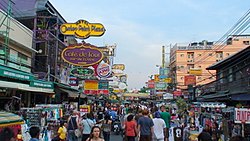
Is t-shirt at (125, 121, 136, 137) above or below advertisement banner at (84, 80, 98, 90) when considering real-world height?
below

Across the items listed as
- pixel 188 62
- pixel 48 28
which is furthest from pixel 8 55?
pixel 188 62

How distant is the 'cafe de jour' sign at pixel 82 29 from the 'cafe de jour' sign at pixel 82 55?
72.5 inches

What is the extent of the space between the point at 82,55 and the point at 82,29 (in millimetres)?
2421

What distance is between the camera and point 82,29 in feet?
62.6

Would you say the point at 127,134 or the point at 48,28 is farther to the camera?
the point at 48,28

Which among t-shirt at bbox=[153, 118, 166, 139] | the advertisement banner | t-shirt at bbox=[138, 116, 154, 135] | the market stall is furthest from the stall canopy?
the advertisement banner

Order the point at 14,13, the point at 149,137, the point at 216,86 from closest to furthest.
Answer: the point at 149,137 < the point at 14,13 < the point at 216,86

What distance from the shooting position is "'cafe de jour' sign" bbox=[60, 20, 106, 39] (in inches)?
748

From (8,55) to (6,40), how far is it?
132 centimetres

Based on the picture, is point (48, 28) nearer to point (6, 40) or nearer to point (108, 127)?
point (6, 40)

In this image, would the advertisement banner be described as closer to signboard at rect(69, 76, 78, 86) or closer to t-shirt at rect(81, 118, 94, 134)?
signboard at rect(69, 76, 78, 86)

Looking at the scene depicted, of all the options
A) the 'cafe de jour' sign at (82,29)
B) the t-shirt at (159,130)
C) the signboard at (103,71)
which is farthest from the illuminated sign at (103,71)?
the t-shirt at (159,130)

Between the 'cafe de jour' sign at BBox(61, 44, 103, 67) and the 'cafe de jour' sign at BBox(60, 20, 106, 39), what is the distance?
1.84 metres

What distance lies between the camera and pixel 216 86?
104 feet
